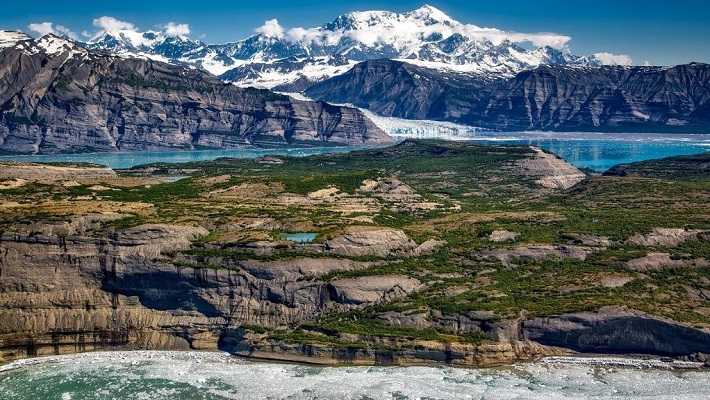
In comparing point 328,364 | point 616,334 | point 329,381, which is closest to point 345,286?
point 328,364

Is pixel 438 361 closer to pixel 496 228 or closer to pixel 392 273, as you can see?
pixel 392 273

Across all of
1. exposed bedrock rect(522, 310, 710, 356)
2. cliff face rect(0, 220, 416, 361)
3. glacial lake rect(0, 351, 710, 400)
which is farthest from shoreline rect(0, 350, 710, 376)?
cliff face rect(0, 220, 416, 361)

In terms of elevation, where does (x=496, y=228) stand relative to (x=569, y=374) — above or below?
above

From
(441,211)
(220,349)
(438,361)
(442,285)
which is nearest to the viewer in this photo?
(438,361)

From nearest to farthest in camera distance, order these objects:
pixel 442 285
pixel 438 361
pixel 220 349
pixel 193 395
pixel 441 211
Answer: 1. pixel 193 395
2. pixel 438 361
3. pixel 220 349
4. pixel 442 285
5. pixel 441 211

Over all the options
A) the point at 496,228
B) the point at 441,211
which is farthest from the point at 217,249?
the point at 441,211

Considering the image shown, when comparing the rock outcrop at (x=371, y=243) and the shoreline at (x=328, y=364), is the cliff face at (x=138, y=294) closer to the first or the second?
the shoreline at (x=328, y=364)

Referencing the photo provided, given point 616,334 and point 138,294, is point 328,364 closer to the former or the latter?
point 138,294
